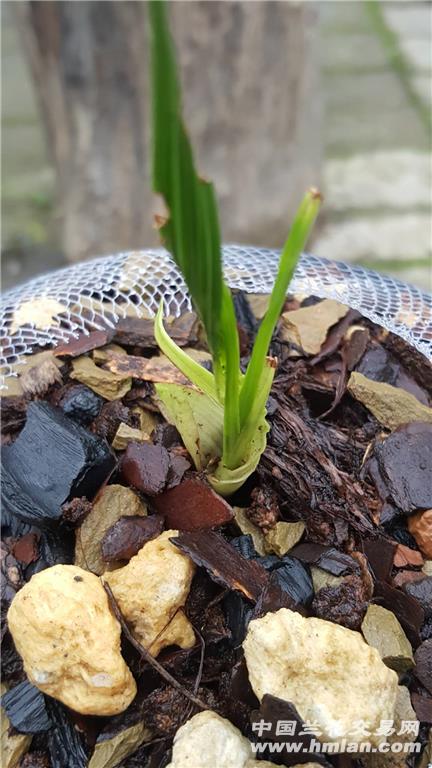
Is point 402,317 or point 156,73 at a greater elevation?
point 156,73

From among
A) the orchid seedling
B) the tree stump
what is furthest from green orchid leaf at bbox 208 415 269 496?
the tree stump

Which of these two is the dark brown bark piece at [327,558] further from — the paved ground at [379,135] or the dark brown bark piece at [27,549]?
the paved ground at [379,135]

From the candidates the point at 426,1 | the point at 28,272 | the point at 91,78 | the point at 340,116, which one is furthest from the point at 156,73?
the point at 426,1

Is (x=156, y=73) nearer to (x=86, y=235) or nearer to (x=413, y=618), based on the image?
(x=413, y=618)

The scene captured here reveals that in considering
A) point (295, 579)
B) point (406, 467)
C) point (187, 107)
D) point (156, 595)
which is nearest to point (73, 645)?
point (156, 595)

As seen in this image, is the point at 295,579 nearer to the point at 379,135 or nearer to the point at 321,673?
the point at 321,673

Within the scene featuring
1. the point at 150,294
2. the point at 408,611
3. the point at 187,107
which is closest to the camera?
the point at 408,611

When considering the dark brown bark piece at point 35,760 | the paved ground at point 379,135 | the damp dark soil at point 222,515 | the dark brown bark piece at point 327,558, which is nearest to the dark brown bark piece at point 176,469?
the damp dark soil at point 222,515
